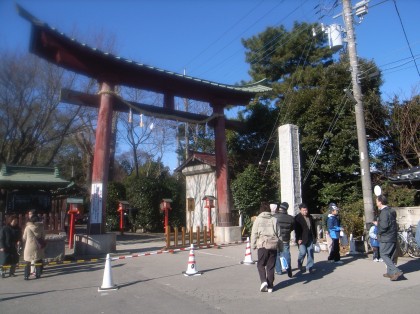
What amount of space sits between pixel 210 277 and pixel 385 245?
3946 mm

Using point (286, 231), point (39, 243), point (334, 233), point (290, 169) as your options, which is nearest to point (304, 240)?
point (286, 231)

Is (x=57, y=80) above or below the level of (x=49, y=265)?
above

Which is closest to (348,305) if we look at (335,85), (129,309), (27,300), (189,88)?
(129,309)

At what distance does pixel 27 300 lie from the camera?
659cm

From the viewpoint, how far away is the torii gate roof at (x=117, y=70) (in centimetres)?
1168

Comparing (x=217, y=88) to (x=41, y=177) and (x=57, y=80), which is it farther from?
(x=57, y=80)

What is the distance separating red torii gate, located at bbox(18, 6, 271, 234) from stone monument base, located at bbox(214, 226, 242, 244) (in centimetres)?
32

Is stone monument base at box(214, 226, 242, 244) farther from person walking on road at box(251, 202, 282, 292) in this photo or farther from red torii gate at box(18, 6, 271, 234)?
person walking on road at box(251, 202, 282, 292)

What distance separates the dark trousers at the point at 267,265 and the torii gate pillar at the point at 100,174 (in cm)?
731

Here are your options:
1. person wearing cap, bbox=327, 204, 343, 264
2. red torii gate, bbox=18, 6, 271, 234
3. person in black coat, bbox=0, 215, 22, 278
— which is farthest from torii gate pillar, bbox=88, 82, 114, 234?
person wearing cap, bbox=327, 204, 343, 264

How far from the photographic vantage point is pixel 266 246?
22.3ft

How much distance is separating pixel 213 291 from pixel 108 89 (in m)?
8.92

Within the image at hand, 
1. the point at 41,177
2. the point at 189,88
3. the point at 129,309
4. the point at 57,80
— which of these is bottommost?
the point at 129,309

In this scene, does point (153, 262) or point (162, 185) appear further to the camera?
point (162, 185)
